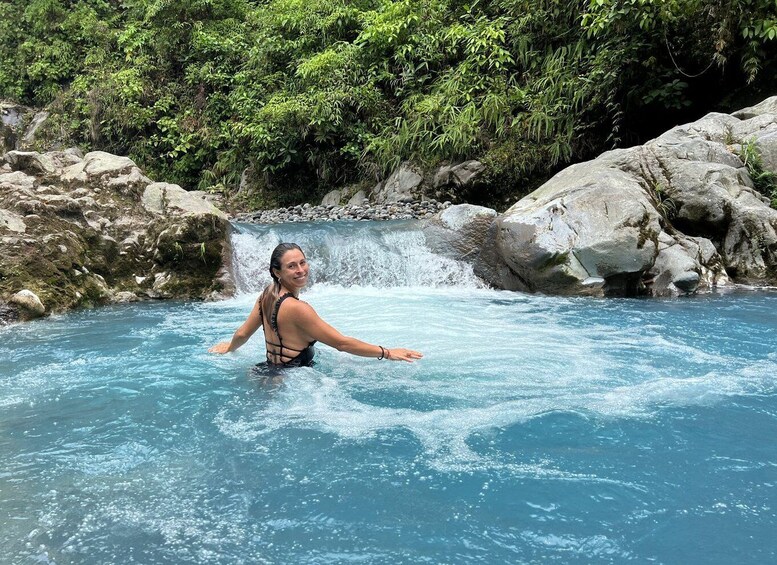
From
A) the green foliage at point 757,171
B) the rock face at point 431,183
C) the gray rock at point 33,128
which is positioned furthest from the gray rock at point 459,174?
the gray rock at point 33,128

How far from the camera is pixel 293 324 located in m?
4.14

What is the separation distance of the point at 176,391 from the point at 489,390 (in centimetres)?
211

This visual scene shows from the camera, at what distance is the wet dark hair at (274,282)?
4016 mm

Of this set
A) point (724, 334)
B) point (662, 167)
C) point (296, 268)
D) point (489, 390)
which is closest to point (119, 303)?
point (296, 268)

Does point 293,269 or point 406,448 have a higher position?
point 293,269

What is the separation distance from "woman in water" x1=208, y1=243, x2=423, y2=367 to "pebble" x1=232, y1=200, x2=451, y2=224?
22.2ft

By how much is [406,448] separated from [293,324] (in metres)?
1.26

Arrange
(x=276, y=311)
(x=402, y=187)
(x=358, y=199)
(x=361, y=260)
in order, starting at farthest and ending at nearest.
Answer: (x=358, y=199) → (x=402, y=187) → (x=361, y=260) → (x=276, y=311)

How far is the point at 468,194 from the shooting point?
1198 centimetres

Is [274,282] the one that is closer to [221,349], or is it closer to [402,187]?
[221,349]

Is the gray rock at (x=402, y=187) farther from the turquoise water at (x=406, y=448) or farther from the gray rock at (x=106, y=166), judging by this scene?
the turquoise water at (x=406, y=448)

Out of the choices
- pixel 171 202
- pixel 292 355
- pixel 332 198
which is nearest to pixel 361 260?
pixel 171 202

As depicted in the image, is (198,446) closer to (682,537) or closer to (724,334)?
(682,537)

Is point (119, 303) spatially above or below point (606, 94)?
below
